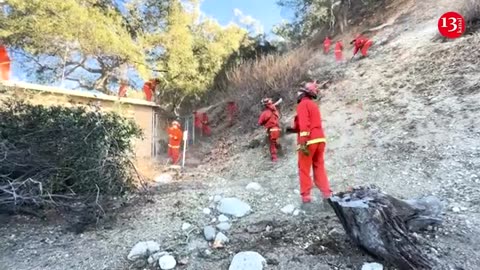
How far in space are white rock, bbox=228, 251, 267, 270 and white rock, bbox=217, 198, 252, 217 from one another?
56.1 inches

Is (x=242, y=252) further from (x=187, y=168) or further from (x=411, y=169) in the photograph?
(x=187, y=168)

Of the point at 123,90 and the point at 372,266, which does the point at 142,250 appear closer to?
the point at 372,266

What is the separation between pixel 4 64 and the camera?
10492 millimetres

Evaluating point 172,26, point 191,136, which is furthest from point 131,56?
point 191,136

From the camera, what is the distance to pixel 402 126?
7.98m

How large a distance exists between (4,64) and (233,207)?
870 cm

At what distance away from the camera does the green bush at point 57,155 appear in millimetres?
5391

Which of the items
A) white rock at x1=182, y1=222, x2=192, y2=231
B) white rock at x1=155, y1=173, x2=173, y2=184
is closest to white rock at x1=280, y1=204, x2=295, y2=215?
white rock at x1=182, y1=222, x2=192, y2=231

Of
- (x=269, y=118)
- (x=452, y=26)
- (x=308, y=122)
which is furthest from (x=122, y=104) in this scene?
(x=452, y=26)

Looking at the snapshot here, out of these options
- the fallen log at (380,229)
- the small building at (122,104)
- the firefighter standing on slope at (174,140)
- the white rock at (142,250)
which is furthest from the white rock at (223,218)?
Answer: the firefighter standing on slope at (174,140)

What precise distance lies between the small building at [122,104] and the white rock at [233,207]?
3.35 meters

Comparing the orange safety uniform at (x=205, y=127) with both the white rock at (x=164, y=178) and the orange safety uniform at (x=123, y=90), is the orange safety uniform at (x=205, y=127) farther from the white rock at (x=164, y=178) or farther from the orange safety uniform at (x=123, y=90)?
the white rock at (x=164, y=178)

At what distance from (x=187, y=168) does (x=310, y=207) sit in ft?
20.4

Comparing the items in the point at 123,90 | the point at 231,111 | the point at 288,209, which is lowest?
the point at 288,209
